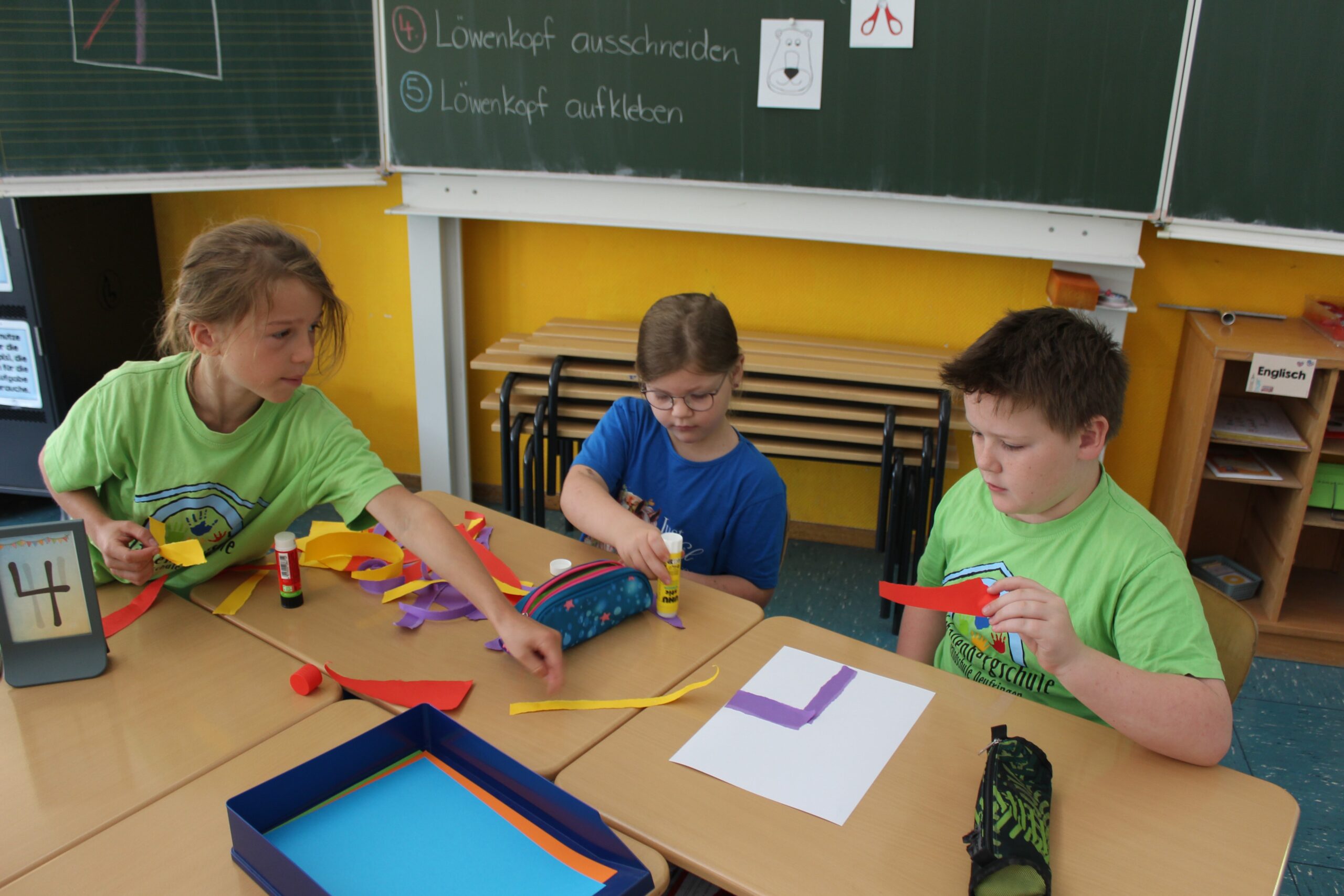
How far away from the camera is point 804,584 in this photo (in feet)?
9.86

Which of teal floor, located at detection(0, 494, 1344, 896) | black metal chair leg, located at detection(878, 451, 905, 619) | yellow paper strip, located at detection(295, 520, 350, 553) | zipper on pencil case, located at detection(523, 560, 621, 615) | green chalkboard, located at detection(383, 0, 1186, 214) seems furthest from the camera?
black metal chair leg, located at detection(878, 451, 905, 619)

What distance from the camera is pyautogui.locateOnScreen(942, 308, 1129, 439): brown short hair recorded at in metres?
1.22

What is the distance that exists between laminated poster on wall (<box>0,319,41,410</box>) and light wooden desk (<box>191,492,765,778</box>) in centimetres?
202

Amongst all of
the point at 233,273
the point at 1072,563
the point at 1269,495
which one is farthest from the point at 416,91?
the point at 1269,495


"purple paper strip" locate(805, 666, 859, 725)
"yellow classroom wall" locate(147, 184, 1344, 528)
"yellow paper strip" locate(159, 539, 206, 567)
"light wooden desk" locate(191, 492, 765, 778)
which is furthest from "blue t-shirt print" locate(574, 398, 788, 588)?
"yellow classroom wall" locate(147, 184, 1344, 528)

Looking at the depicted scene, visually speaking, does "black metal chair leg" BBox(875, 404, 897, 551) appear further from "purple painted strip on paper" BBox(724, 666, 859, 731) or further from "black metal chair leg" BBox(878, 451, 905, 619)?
"purple painted strip on paper" BBox(724, 666, 859, 731)

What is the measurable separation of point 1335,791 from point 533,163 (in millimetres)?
2652

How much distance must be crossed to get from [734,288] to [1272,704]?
1.95 meters

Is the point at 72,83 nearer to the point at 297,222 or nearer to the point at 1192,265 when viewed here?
the point at 297,222

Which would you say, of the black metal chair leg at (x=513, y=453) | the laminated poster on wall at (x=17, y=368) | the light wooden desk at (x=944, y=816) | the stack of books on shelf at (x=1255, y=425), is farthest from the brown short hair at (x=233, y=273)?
the stack of books on shelf at (x=1255, y=425)

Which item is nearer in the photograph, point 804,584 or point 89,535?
point 89,535

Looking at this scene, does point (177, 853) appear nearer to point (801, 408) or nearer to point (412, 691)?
point (412, 691)

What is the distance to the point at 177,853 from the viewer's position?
0.94 meters

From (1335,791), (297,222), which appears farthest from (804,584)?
(297,222)
